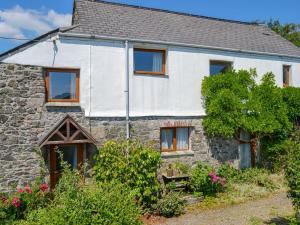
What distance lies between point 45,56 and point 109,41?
96.5 inches

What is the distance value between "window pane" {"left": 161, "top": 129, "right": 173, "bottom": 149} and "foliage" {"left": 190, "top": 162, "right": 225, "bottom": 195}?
1542mm

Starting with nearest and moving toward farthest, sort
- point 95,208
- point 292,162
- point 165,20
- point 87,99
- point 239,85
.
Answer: point 95,208, point 292,162, point 87,99, point 239,85, point 165,20

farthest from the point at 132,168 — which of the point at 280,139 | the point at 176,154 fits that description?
the point at 280,139

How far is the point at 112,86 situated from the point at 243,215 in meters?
6.34

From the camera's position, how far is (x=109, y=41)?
1198cm

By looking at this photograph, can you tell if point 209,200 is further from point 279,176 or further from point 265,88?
point 265,88

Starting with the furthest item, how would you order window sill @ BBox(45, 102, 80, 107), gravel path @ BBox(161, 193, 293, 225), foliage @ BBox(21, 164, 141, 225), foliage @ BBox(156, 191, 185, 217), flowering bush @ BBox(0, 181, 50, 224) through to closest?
window sill @ BBox(45, 102, 80, 107) < foliage @ BBox(156, 191, 185, 217) < gravel path @ BBox(161, 193, 293, 225) < flowering bush @ BBox(0, 181, 50, 224) < foliage @ BBox(21, 164, 141, 225)

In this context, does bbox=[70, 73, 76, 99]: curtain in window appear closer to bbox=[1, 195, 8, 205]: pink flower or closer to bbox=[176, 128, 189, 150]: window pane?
bbox=[1, 195, 8, 205]: pink flower

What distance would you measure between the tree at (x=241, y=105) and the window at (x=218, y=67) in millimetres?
588

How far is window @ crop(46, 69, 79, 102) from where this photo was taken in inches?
435

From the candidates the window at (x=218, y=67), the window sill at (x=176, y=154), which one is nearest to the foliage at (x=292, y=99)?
the window at (x=218, y=67)

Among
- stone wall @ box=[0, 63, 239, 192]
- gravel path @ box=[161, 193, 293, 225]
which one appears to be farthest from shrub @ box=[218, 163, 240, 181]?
stone wall @ box=[0, 63, 239, 192]

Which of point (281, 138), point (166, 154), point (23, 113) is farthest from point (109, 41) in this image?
point (281, 138)

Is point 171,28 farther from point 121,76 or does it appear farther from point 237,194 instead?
point 237,194
